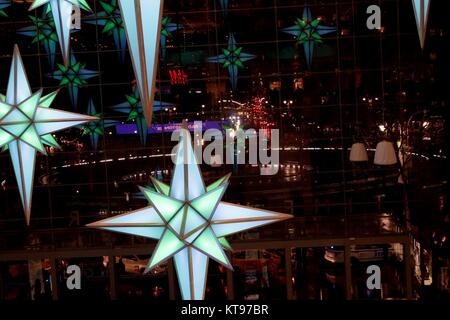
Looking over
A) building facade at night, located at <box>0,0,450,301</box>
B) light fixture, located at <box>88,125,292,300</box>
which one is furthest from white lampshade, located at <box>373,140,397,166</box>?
light fixture, located at <box>88,125,292,300</box>

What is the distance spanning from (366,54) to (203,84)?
323cm

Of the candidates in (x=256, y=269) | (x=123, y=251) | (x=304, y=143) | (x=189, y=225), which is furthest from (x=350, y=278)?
(x=189, y=225)

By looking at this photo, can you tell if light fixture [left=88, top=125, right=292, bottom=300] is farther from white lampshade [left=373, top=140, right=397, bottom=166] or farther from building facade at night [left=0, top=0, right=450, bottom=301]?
building facade at night [left=0, top=0, right=450, bottom=301]

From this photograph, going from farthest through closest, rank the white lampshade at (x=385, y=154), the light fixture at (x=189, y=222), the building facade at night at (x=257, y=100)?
the building facade at night at (x=257, y=100)
the white lampshade at (x=385, y=154)
the light fixture at (x=189, y=222)

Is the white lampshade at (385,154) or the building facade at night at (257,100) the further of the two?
the building facade at night at (257,100)

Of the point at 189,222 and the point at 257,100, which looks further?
the point at 257,100

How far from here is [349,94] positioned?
12.7 meters

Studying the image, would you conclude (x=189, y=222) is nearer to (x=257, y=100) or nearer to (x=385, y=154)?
(x=385, y=154)

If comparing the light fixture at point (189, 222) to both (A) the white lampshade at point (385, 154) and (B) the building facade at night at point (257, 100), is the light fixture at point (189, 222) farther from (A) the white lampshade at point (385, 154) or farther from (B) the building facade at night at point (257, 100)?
(B) the building facade at night at point (257, 100)

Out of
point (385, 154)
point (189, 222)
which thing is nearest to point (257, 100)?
point (385, 154)

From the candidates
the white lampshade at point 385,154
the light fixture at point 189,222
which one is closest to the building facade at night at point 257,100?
the white lampshade at point 385,154

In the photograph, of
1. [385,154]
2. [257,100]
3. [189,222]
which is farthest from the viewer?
[257,100]

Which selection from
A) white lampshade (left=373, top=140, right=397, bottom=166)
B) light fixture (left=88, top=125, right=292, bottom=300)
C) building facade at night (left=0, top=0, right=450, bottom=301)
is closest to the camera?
light fixture (left=88, top=125, right=292, bottom=300)

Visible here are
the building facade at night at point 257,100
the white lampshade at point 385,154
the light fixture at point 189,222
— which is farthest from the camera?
the building facade at night at point 257,100
